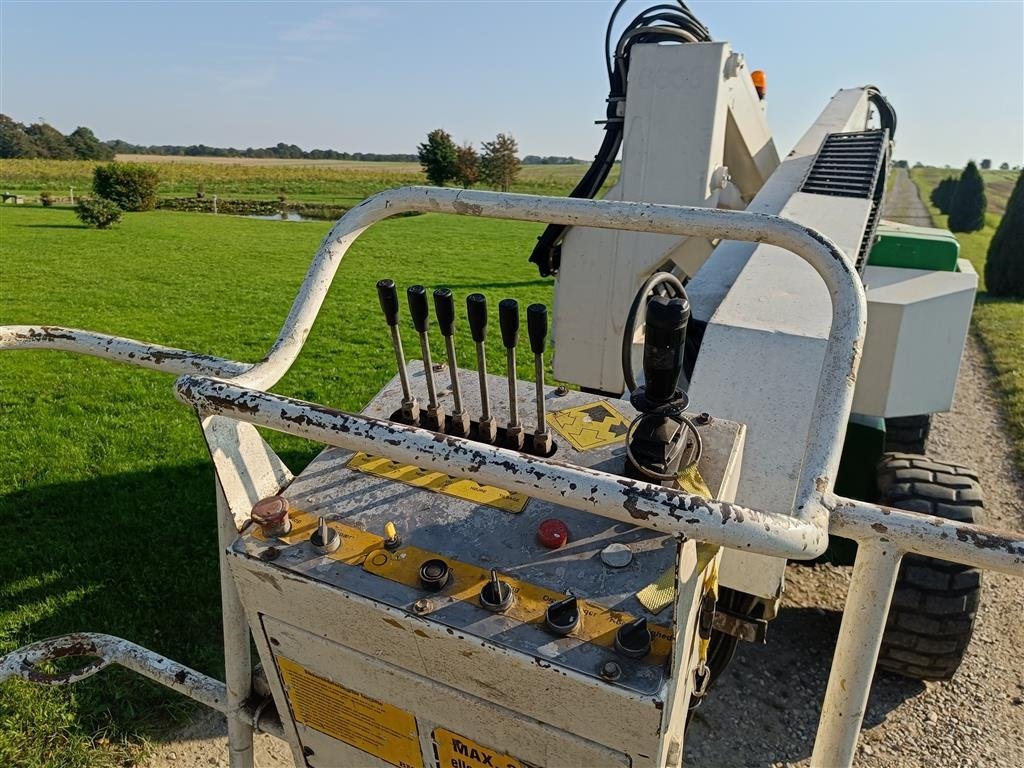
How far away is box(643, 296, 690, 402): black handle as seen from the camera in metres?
1.11

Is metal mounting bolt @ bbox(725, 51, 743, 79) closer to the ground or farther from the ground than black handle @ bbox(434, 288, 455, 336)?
farther from the ground

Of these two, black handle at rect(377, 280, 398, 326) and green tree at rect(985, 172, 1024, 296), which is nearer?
black handle at rect(377, 280, 398, 326)

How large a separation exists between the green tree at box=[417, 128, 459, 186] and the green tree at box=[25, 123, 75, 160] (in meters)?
37.9

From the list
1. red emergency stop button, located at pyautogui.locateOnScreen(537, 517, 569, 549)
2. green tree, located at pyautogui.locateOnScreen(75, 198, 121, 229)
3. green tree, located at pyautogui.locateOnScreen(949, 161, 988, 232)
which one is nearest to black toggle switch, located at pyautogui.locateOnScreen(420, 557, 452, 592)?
red emergency stop button, located at pyautogui.locateOnScreen(537, 517, 569, 549)

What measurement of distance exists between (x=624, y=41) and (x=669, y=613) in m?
2.49

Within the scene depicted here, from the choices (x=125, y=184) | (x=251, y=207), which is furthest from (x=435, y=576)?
(x=251, y=207)

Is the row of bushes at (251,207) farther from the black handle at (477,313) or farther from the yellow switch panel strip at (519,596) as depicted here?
the yellow switch panel strip at (519,596)

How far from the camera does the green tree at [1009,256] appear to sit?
478 inches

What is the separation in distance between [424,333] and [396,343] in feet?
0.26

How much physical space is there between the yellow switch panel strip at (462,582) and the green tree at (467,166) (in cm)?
3027

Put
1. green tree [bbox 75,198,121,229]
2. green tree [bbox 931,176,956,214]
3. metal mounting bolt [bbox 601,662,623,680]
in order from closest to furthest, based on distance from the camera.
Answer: metal mounting bolt [bbox 601,662,623,680] → green tree [bbox 75,198,121,229] → green tree [bbox 931,176,956,214]

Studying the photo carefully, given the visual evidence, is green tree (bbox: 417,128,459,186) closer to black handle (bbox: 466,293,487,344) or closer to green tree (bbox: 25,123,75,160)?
black handle (bbox: 466,293,487,344)

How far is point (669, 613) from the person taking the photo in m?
1.10

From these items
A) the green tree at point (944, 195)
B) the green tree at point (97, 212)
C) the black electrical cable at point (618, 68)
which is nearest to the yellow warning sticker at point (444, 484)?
the black electrical cable at point (618, 68)
